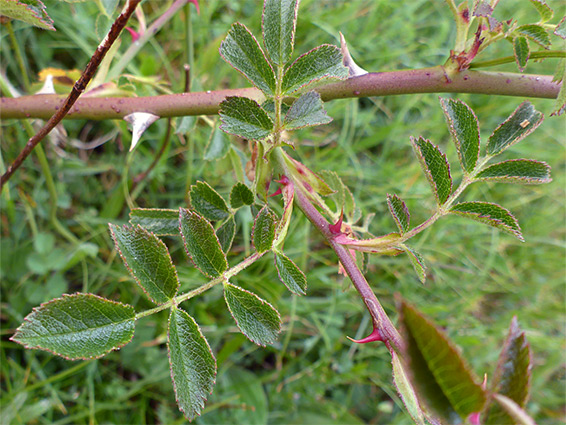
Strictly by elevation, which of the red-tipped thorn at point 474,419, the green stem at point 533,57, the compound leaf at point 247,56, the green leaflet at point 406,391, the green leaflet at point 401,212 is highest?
the green stem at point 533,57

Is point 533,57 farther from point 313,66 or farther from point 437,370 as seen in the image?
point 437,370

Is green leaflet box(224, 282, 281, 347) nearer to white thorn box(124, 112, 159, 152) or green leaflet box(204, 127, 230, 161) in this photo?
white thorn box(124, 112, 159, 152)

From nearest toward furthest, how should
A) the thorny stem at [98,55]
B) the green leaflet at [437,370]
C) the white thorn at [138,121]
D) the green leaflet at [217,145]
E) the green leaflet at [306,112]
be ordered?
the green leaflet at [437,370] < the thorny stem at [98,55] < the green leaflet at [306,112] < the white thorn at [138,121] < the green leaflet at [217,145]

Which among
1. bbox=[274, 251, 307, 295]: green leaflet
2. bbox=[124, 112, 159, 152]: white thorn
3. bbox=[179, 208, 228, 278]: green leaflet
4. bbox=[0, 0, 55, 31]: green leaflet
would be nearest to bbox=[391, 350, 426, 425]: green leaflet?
bbox=[274, 251, 307, 295]: green leaflet

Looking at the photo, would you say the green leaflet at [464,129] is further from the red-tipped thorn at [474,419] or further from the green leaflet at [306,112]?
the red-tipped thorn at [474,419]

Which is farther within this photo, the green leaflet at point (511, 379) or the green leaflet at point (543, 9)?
the green leaflet at point (543, 9)

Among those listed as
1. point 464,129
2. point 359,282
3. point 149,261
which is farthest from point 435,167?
point 149,261

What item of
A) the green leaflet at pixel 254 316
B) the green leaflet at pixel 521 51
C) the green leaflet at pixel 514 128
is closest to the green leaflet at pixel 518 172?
the green leaflet at pixel 514 128
